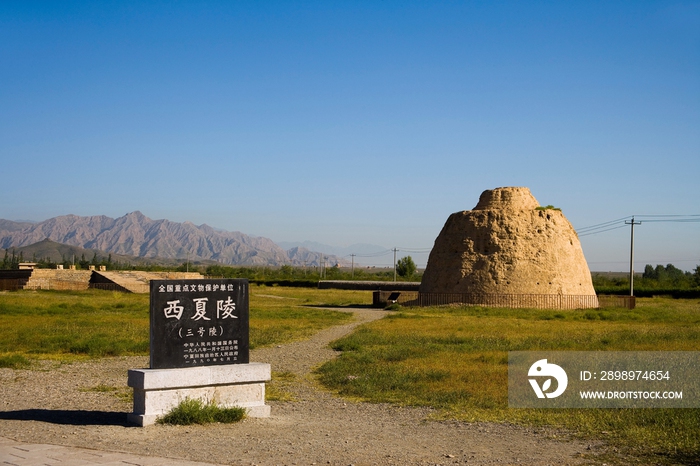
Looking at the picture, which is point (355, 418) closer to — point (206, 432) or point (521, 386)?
point (206, 432)

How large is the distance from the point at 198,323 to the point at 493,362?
328 inches

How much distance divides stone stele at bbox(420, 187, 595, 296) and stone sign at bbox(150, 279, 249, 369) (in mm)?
27474

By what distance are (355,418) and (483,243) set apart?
91.8ft

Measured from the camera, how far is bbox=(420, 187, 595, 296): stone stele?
3644 centimetres

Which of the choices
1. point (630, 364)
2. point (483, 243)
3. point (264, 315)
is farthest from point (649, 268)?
point (630, 364)

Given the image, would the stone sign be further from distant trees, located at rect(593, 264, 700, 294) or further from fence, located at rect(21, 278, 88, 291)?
distant trees, located at rect(593, 264, 700, 294)

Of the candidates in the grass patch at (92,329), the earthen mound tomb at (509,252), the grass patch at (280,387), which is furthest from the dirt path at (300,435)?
the earthen mound tomb at (509,252)

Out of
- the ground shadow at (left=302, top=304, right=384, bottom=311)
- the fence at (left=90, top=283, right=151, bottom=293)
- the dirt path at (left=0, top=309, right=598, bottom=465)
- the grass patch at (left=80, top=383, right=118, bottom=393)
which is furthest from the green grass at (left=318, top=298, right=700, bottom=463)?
the fence at (left=90, top=283, right=151, bottom=293)

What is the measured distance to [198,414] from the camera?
942cm

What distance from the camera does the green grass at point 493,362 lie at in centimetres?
939

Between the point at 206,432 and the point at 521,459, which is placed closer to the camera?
the point at 521,459

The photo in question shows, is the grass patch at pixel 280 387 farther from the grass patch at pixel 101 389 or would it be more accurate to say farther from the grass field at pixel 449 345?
the grass patch at pixel 101 389

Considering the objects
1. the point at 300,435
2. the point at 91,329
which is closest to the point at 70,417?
the point at 300,435

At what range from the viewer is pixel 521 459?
25.6 feet
